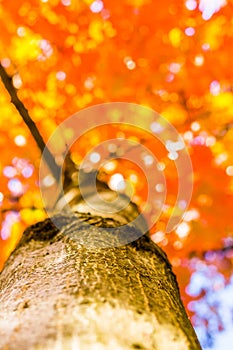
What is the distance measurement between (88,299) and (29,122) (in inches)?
80.5

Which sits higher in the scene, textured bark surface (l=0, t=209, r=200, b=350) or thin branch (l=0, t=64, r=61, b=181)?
thin branch (l=0, t=64, r=61, b=181)

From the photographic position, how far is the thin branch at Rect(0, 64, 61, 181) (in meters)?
2.96

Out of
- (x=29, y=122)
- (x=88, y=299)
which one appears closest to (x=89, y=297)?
(x=88, y=299)

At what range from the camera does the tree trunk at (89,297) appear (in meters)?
1.23

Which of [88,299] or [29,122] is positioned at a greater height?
[29,122]

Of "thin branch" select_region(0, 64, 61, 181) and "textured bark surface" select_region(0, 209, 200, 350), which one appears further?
"thin branch" select_region(0, 64, 61, 181)

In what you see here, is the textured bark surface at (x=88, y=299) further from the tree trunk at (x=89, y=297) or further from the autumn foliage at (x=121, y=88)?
the autumn foliage at (x=121, y=88)

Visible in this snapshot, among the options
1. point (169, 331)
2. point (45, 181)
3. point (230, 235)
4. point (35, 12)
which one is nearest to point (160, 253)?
point (169, 331)

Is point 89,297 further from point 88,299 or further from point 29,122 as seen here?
point 29,122

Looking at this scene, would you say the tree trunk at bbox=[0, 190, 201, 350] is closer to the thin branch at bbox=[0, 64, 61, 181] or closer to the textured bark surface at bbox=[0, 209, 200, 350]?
the textured bark surface at bbox=[0, 209, 200, 350]

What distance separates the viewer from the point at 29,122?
123 inches

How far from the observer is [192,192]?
5504 millimetres

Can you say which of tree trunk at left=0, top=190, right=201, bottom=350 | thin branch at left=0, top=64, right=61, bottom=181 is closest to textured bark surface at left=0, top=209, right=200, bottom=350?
tree trunk at left=0, top=190, right=201, bottom=350

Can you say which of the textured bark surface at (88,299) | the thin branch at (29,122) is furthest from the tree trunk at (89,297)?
the thin branch at (29,122)
